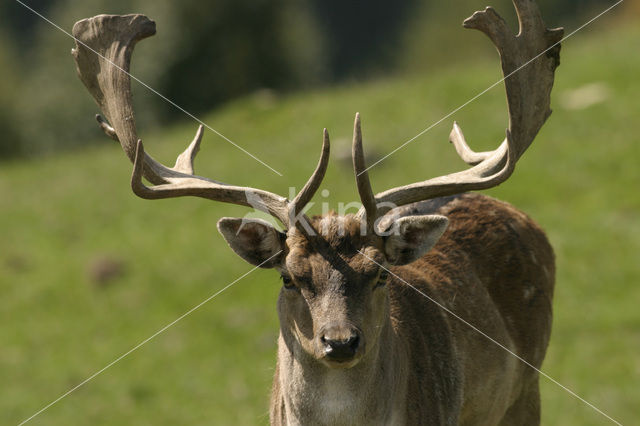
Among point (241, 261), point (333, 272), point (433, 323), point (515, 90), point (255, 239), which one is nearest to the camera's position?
point (333, 272)

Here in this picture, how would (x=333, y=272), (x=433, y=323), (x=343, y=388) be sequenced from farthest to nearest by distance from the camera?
(x=433, y=323) → (x=343, y=388) → (x=333, y=272)

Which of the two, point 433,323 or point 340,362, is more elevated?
point 340,362

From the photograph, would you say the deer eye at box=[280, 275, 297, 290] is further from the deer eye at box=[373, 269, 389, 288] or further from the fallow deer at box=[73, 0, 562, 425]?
the deer eye at box=[373, 269, 389, 288]

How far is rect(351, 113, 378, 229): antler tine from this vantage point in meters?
5.70

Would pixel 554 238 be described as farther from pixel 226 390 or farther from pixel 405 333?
pixel 405 333

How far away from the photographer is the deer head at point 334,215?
228 inches

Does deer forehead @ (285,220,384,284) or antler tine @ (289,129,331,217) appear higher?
antler tine @ (289,129,331,217)

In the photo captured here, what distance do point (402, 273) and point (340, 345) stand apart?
1.76 meters

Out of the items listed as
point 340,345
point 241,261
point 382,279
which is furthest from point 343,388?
point 241,261

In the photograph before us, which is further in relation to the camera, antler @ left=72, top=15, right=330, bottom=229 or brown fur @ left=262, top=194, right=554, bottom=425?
antler @ left=72, top=15, right=330, bottom=229

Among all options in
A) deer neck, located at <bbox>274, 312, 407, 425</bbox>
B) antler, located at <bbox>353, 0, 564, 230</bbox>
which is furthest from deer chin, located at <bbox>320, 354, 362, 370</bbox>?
antler, located at <bbox>353, 0, 564, 230</bbox>

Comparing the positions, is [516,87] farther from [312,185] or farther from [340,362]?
[340,362]

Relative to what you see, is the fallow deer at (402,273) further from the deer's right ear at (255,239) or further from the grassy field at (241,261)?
the grassy field at (241,261)

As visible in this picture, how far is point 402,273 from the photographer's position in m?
7.16
